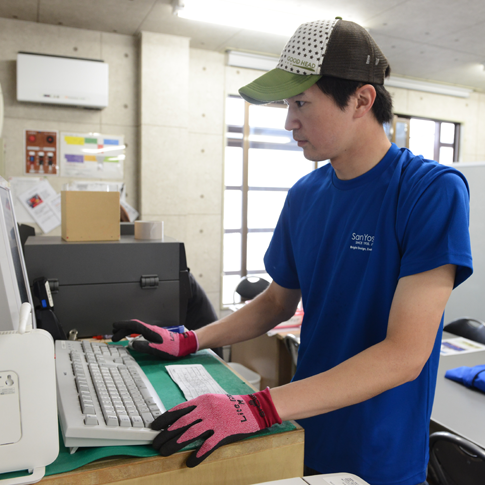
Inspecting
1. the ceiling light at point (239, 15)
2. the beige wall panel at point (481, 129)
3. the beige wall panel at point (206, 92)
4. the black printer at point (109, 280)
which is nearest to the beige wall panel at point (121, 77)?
the beige wall panel at point (206, 92)

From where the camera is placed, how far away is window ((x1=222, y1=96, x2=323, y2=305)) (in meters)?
4.66

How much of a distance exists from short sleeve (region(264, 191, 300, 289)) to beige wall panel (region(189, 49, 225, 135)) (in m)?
3.29

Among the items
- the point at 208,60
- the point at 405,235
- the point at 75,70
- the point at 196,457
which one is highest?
the point at 208,60

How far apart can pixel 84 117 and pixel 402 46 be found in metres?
3.09

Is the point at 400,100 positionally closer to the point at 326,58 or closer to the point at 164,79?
the point at 164,79

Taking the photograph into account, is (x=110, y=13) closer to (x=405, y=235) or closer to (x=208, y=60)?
(x=208, y=60)

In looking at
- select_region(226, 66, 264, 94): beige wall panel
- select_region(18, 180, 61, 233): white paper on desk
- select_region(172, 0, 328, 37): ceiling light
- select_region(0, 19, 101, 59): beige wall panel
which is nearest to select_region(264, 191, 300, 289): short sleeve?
select_region(172, 0, 328, 37): ceiling light

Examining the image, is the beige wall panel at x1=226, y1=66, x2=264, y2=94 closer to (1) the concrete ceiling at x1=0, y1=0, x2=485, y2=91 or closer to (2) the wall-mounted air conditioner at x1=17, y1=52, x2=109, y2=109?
(1) the concrete ceiling at x1=0, y1=0, x2=485, y2=91

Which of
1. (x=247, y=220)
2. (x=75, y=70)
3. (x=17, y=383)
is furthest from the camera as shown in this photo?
(x=247, y=220)

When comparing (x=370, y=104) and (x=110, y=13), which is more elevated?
(x=110, y=13)

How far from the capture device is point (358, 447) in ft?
3.22

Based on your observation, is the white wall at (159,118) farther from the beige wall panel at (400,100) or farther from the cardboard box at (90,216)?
the cardboard box at (90,216)

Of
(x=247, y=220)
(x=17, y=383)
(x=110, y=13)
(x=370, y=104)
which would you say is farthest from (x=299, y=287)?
(x=247, y=220)

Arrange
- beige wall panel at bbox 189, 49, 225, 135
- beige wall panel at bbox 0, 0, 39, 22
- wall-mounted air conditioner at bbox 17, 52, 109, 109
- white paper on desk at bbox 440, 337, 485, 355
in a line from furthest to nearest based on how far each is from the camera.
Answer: beige wall panel at bbox 189, 49, 225, 135 < wall-mounted air conditioner at bbox 17, 52, 109, 109 < beige wall panel at bbox 0, 0, 39, 22 < white paper on desk at bbox 440, 337, 485, 355
